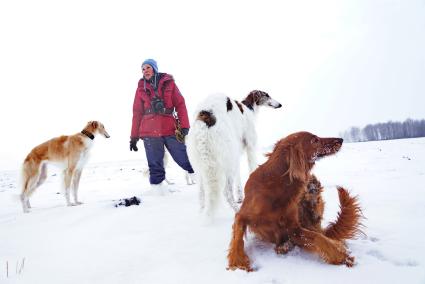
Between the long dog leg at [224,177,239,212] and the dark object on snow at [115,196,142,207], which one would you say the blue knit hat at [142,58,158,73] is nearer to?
the dark object on snow at [115,196,142,207]

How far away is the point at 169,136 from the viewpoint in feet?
19.5

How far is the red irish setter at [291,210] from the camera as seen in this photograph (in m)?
2.06

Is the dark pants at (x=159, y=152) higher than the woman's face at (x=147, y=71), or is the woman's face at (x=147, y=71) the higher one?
the woman's face at (x=147, y=71)

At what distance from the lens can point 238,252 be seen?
2068 mm

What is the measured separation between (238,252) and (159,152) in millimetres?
4156

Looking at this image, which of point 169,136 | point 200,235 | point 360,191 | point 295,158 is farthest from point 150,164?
point 295,158

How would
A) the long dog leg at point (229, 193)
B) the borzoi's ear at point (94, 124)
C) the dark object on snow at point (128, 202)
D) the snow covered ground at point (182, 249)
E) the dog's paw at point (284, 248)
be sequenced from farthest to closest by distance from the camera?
1. the borzoi's ear at point (94, 124)
2. the dark object on snow at point (128, 202)
3. the long dog leg at point (229, 193)
4. the dog's paw at point (284, 248)
5. the snow covered ground at point (182, 249)

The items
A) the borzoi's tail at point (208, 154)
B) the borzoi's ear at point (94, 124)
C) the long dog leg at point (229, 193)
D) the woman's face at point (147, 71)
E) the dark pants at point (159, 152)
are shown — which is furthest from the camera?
the borzoi's ear at point (94, 124)

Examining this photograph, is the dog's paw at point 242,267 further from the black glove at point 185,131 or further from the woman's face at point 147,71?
the woman's face at point 147,71

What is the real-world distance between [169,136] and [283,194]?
4.07 metres

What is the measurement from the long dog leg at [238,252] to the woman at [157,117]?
384 cm

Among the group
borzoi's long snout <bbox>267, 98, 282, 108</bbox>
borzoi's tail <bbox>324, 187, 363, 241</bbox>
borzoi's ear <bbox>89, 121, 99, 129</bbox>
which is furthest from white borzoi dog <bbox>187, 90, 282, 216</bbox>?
borzoi's ear <bbox>89, 121, 99, 129</bbox>

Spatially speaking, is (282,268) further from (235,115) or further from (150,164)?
(150,164)

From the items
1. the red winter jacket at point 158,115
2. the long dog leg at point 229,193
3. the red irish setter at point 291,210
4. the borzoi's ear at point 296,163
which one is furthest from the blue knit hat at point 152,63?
the borzoi's ear at point 296,163
